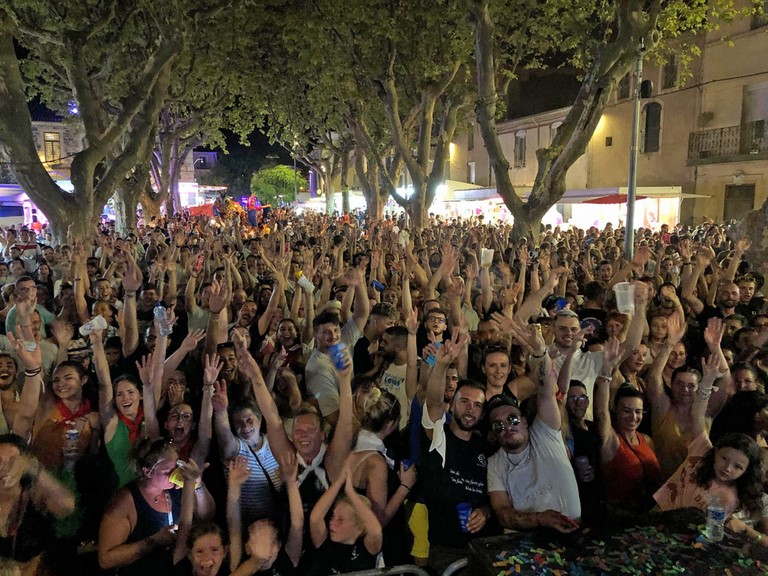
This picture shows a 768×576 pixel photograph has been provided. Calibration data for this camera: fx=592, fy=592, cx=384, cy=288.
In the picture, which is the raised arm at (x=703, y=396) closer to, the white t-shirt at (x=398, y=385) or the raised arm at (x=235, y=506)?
the white t-shirt at (x=398, y=385)

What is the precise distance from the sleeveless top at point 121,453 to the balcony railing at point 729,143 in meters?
22.1

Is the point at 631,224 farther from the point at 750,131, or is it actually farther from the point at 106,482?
the point at 750,131

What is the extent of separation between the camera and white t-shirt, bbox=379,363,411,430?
418cm

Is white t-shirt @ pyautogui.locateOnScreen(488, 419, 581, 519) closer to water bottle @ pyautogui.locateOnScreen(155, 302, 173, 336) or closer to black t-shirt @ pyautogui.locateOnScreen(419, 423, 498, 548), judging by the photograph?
black t-shirt @ pyautogui.locateOnScreen(419, 423, 498, 548)

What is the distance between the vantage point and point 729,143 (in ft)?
69.9

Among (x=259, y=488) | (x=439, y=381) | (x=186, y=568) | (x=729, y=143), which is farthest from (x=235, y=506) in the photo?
(x=729, y=143)

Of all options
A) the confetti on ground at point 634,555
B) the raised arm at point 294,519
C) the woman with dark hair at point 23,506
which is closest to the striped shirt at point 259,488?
the raised arm at point 294,519

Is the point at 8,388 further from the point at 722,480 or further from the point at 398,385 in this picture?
the point at 722,480

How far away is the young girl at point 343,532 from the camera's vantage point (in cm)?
301

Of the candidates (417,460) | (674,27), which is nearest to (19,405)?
(417,460)

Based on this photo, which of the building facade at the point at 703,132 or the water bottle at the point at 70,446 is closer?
the water bottle at the point at 70,446

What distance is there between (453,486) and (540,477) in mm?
472

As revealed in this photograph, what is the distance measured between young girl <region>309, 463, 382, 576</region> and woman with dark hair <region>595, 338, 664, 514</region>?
1457mm

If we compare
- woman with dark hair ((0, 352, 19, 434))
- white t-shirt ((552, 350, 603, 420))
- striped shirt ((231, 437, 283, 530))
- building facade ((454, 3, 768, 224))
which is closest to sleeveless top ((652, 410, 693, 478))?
white t-shirt ((552, 350, 603, 420))
